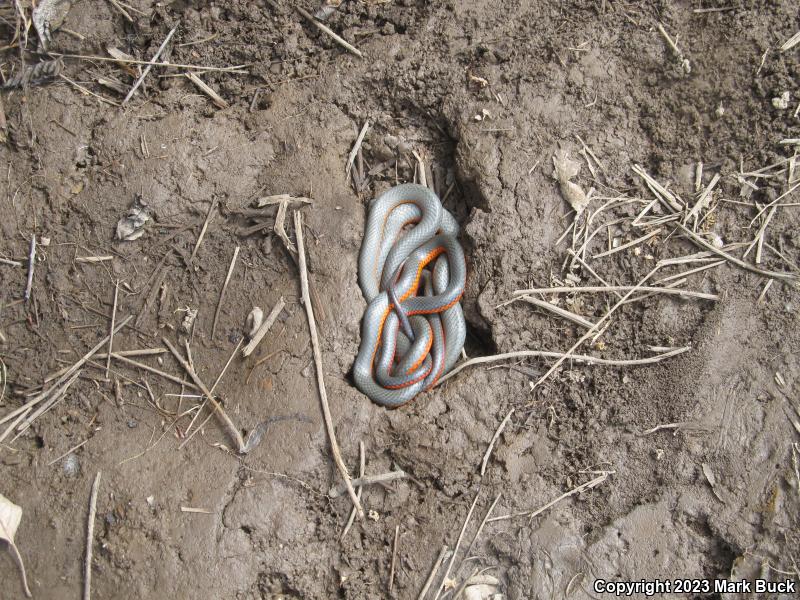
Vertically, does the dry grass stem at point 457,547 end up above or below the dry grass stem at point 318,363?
below

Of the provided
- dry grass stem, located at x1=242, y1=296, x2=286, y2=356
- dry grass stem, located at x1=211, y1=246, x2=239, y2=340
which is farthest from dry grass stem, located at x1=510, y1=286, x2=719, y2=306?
dry grass stem, located at x1=211, y1=246, x2=239, y2=340

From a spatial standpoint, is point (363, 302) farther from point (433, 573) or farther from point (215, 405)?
point (433, 573)

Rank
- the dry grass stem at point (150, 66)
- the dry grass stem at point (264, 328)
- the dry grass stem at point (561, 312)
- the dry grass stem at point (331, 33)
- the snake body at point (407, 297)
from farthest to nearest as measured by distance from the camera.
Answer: the dry grass stem at point (331, 33) < the dry grass stem at point (150, 66) < the snake body at point (407, 297) < the dry grass stem at point (561, 312) < the dry grass stem at point (264, 328)

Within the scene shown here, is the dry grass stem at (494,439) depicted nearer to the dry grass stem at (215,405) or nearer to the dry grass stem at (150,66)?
the dry grass stem at (215,405)

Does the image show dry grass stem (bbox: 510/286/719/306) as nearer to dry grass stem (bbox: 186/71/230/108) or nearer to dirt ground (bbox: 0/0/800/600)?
dirt ground (bbox: 0/0/800/600)

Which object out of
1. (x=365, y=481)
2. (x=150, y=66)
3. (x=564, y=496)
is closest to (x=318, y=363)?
(x=365, y=481)

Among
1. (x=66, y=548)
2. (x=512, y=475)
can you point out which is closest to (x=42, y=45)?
(x=66, y=548)

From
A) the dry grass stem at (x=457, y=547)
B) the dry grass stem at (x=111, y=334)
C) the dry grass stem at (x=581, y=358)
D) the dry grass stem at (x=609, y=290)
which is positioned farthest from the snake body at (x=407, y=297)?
the dry grass stem at (x=111, y=334)
